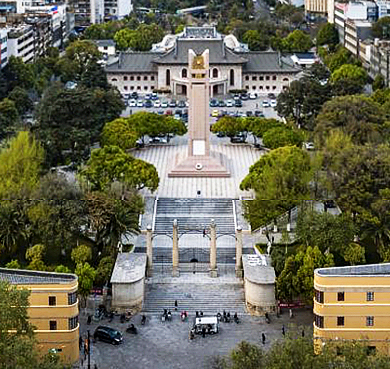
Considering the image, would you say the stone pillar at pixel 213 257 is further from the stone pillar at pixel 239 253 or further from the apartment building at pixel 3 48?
the apartment building at pixel 3 48

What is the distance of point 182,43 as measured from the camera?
397 ft

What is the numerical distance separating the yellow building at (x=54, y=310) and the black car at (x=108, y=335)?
207 cm

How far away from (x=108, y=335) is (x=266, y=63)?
260 ft

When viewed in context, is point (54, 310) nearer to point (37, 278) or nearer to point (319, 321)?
point (37, 278)

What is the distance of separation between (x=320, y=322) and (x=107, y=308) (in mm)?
12431

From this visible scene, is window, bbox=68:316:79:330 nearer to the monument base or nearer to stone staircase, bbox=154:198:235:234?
stone staircase, bbox=154:198:235:234

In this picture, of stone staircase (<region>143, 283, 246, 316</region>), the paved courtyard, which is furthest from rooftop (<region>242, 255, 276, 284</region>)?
the paved courtyard

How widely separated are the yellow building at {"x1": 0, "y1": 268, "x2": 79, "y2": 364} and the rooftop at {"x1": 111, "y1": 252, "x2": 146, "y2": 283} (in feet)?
21.0

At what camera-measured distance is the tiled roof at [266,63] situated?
12044cm

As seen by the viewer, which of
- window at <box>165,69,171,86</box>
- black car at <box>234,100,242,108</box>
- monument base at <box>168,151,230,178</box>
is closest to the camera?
monument base at <box>168,151,230,178</box>

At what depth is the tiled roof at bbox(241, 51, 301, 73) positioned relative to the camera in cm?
12044

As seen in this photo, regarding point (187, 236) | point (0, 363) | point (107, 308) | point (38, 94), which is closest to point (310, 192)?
point (187, 236)

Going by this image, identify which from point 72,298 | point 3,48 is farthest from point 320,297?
point 3,48

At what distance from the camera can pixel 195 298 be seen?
53.5m
